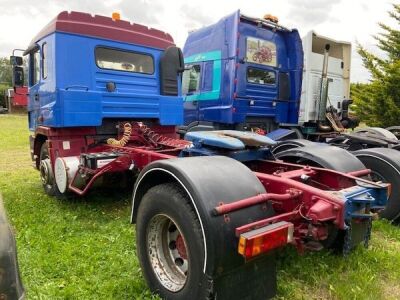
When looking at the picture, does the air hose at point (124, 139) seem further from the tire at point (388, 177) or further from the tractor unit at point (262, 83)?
the tire at point (388, 177)

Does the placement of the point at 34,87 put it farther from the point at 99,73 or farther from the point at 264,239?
the point at 264,239

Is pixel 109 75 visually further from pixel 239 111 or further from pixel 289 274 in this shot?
pixel 289 274

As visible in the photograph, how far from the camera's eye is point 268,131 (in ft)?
25.6

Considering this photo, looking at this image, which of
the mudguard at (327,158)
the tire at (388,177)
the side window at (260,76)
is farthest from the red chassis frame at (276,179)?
the side window at (260,76)

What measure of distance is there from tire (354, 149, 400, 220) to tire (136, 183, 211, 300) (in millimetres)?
2639

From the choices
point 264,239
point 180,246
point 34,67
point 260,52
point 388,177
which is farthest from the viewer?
point 260,52

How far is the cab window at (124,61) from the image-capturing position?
534 centimetres

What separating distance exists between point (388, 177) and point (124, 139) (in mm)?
3282

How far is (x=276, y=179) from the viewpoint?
285cm

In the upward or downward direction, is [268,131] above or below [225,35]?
below

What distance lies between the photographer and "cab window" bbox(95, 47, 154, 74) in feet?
17.5

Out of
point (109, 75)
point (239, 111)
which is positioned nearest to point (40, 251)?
point (109, 75)

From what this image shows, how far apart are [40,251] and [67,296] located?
3.06ft

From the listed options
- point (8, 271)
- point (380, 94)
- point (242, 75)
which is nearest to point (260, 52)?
point (242, 75)
